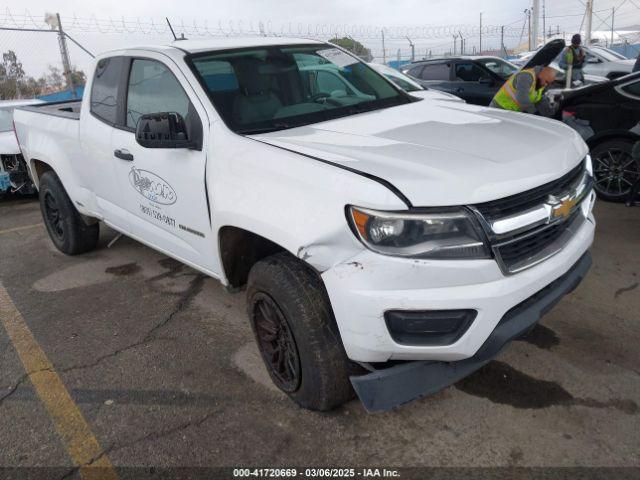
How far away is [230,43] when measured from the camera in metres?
3.63

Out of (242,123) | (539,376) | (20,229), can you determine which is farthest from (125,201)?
(20,229)

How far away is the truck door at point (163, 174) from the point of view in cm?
304

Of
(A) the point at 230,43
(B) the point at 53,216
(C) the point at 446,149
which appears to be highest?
(A) the point at 230,43

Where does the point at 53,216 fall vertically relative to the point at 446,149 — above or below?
below

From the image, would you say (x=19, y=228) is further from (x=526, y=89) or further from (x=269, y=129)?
(x=526, y=89)

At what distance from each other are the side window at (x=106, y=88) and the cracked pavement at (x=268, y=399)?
55.9 inches

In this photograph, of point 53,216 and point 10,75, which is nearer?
point 53,216

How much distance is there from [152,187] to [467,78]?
8.49m

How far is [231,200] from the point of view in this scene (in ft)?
8.96

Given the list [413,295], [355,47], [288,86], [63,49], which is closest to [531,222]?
[413,295]

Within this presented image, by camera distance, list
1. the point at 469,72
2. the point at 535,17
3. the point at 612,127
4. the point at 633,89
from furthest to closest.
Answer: the point at 535,17 → the point at 469,72 → the point at 612,127 → the point at 633,89

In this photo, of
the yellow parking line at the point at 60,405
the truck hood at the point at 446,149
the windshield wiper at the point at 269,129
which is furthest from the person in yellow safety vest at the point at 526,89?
the yellow parking line at the point at 60,405

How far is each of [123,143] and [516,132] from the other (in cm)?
243

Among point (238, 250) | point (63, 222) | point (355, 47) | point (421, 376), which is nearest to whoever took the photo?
point (421, 376)
